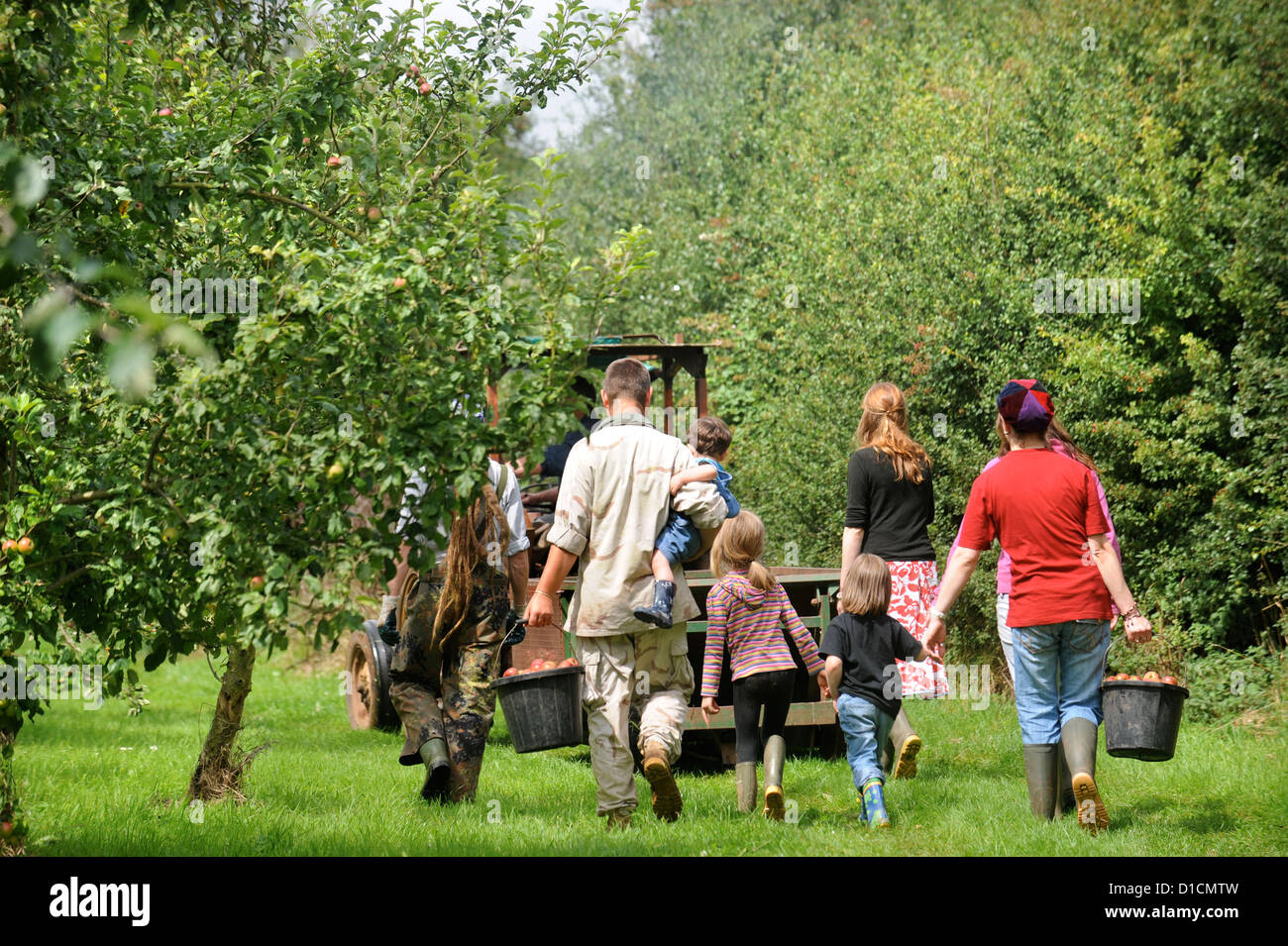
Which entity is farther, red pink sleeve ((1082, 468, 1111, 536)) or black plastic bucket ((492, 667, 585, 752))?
black plastic bucket ((492, 667, 585, 752))

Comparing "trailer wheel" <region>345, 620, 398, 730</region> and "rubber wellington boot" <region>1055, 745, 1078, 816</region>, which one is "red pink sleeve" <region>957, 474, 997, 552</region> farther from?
"trailer wheel" <region>345, 620, 398, 730</region>

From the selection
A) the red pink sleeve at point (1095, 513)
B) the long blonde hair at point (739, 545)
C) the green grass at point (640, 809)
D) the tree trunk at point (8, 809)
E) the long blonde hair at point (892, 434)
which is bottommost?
the green grass at point (640, 809)

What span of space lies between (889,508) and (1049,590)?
139 cm

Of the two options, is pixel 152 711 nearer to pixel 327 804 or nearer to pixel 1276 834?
pixel 327 804

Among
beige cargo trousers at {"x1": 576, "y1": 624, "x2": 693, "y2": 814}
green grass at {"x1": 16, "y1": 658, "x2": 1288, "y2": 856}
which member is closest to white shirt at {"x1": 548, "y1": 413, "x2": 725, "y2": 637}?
beige cargo trousers at {"x1": 576, "y1": 624, "x2": 693, "y2": 814}

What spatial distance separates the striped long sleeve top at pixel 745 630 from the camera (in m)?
6.38

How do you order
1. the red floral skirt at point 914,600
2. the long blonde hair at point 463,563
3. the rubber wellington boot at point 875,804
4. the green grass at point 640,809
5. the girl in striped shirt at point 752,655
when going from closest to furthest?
the green grass at point 640,809 → the rubber wellington boot at point 875,804 → the girl in striped shirt at point 752,655 → the long blonde hair at point 463,563 → the red floral skirt at point 914,600

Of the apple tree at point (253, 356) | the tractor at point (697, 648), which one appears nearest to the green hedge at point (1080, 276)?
the tractor at point (697, 648)

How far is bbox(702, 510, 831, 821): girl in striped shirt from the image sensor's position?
6.36 m

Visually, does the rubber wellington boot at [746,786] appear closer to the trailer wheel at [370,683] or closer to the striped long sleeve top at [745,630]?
the striped long sleeve top at [745,630]

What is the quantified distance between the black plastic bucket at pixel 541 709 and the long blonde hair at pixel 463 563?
0.85 meters

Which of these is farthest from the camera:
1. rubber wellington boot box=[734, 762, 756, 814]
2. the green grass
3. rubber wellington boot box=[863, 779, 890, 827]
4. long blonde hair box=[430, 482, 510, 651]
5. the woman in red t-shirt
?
long blonde hair box=[430, 482, 510, 651]

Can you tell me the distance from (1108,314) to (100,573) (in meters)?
8.18

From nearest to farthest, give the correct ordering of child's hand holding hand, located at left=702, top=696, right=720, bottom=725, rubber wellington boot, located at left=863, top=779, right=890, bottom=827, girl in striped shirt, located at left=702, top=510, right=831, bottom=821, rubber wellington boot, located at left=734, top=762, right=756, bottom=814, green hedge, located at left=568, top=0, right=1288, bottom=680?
rubber wellington boot, located at left=863, top=779, right=890, bottom=827 < child's hand holding hand, located at left=702, top=696, right=720, bottom=725 < girl in striped shirt, located at left=702, top=510, right=831, bottom=821 < rubber wellington boot, located at left=734, top=762, right=756, bottom=814 < green hedge, located at left=568, top=0, right=1288, bottom=680
